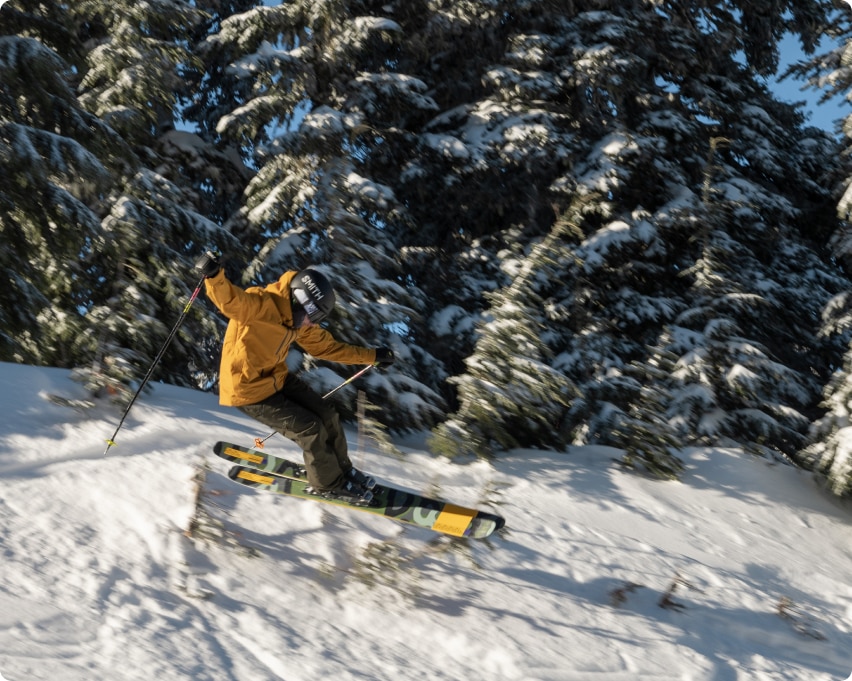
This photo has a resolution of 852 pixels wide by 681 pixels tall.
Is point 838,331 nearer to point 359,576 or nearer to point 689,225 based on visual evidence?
point 689,225

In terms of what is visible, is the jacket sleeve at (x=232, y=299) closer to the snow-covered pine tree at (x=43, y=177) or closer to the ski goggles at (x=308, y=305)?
the ski goggles at (x=308, y=305)

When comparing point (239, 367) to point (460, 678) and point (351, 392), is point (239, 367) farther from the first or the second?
point (351, 392)

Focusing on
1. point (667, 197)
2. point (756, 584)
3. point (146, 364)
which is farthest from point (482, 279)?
point (756, 584)

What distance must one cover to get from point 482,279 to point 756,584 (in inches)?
295

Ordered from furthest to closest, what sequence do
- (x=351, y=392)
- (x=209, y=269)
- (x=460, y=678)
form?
(x=351, y=392) → (x=209, y=269) → (x=460, y=678)

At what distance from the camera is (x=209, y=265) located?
454 cm

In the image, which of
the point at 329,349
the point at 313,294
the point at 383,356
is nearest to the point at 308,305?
the point at 313,294

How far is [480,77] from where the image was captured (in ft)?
44.3

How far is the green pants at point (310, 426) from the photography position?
207 inches

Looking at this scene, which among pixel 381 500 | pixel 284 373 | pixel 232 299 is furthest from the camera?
pixel 381 500

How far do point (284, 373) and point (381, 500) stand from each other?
1287 millimetres

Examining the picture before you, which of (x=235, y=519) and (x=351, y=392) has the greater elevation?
(x=351, y=392)

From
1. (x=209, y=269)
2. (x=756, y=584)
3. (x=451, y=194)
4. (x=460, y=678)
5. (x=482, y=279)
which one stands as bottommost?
(x=460, y=678)

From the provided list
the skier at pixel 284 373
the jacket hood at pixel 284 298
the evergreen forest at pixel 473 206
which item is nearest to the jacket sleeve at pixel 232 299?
the skier at pixel 284 373
